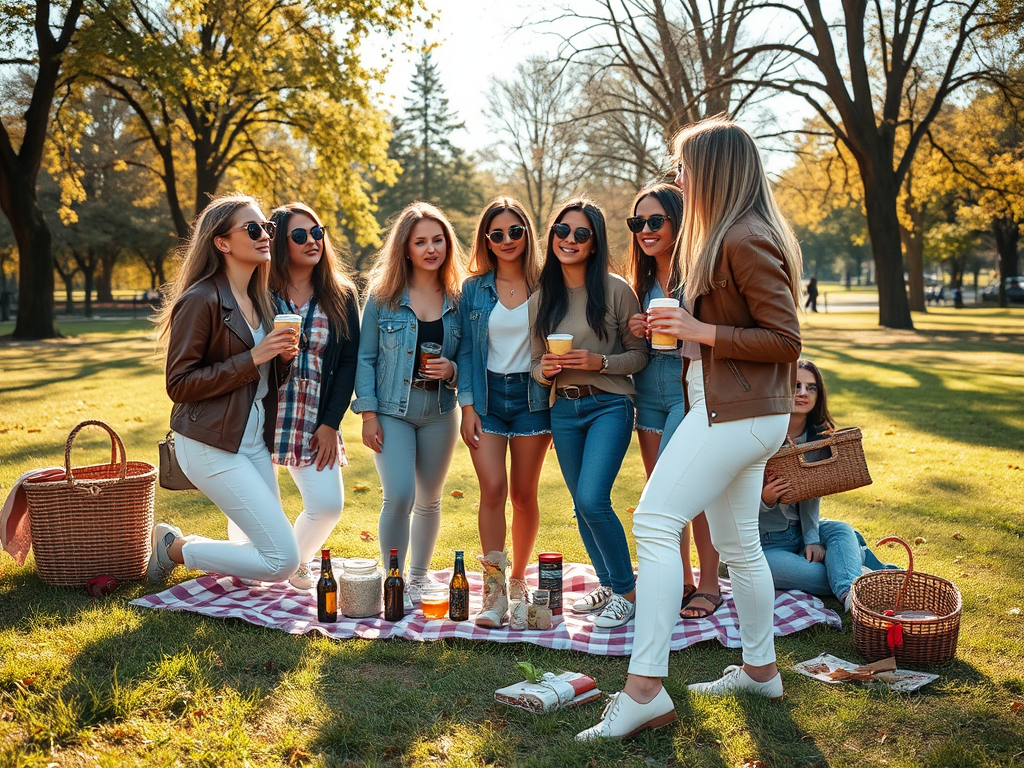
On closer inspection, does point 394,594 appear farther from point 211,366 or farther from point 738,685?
point 738,685

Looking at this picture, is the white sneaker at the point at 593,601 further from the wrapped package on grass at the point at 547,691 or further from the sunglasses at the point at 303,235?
the sunglasses at the point at 303,235

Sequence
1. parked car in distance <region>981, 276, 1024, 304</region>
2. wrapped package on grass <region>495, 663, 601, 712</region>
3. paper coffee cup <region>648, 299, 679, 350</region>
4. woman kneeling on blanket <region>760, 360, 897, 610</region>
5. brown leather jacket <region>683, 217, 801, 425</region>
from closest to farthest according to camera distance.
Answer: brown leather jacket <region>683, 217, 801, 425</region> → paper coffee cup <region>648, 299, 679, 350</region> → wrapped package on grass <region>495, 663, 601, 712</region> → woman kneeling on blanket <region>760, 360, 897, 610</region> → parked car in distance <region>981, 276, 1024, 304</region>

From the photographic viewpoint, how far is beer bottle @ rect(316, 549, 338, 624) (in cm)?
469

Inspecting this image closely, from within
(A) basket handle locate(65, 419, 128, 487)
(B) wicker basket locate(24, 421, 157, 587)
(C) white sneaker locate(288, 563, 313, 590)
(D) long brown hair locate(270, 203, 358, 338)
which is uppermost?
(D) long brown hair locate(270, 203, 358, 338)

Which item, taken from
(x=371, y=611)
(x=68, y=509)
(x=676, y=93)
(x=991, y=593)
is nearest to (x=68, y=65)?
(x=676, y=93)

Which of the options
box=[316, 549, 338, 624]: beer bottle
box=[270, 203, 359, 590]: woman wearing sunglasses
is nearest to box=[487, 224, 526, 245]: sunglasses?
box=[270, 203, 359, 590]: woman wearing sunglasses

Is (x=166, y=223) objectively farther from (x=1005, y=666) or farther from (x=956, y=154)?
(x=1005, y=666)

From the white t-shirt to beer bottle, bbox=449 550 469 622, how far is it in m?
1.10

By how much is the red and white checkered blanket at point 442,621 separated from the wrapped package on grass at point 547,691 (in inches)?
21.2

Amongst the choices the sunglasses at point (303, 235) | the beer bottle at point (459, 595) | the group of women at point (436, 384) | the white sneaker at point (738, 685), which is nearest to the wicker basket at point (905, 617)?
the group of women at point (436, 384)

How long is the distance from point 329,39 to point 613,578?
20957 mm

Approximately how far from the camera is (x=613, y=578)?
4797 millimetres

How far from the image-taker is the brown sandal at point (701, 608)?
4773 mm

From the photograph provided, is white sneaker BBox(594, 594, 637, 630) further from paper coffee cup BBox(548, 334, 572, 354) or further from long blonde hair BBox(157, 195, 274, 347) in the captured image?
long blonde hair BBox(157, 195, 274, 347)
